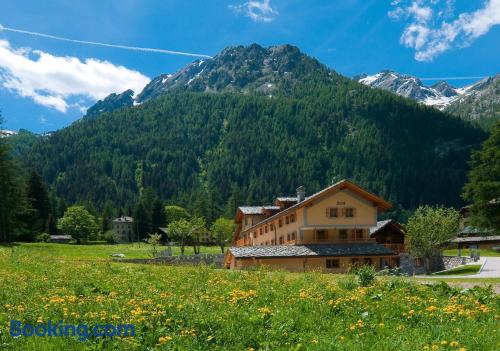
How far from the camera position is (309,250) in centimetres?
5194

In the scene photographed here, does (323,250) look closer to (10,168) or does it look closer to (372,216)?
(372,216)

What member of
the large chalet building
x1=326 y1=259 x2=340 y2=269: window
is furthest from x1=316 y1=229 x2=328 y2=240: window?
x1=326 y1=259 x2=340 y2=269: window

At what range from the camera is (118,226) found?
600 ft

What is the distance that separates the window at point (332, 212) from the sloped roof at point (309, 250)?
379cm

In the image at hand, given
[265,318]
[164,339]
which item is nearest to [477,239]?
[265,318]

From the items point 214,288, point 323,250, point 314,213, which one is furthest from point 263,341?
point 314,213

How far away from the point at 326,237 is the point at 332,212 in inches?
124

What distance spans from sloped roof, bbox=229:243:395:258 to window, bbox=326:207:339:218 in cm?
379

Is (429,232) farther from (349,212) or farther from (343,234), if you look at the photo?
(343,234)

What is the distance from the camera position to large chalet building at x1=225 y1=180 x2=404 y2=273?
5012 cm

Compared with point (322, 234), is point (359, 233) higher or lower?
higher

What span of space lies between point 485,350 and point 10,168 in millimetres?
74201

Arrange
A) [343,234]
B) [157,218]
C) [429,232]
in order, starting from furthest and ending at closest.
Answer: [157,218], [343,234], [429,232]

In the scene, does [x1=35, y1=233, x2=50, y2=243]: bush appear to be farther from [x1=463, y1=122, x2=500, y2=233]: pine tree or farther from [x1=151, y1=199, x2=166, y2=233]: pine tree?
[x1=463, y1=122, x2=500, y2=233]: pine tree
